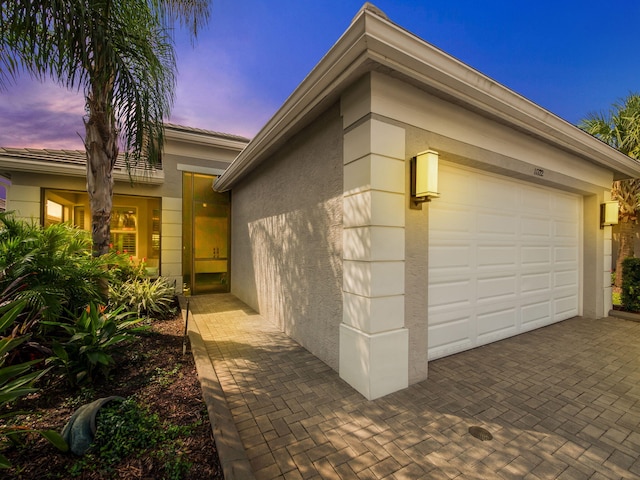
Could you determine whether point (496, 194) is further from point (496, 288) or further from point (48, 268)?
point (48, 268)

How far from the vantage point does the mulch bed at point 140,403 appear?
182 cm

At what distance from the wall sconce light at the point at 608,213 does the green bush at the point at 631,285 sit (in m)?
1.32

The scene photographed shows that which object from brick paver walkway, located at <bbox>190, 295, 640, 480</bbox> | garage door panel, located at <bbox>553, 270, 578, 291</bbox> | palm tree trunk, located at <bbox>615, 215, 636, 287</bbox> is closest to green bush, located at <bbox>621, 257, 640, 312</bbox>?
garage door panel, located at <bbox>553, 270, 578, 291</bbox>

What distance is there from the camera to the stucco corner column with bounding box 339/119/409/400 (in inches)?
110

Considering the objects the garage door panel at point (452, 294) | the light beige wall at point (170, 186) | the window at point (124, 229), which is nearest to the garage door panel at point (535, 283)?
the garage door panel at point (452, 294)

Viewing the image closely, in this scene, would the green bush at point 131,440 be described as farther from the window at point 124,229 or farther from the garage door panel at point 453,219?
the window at point 124,229

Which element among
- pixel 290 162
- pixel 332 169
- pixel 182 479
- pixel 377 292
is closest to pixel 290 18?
pixel 290 162

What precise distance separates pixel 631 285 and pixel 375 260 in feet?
24.2

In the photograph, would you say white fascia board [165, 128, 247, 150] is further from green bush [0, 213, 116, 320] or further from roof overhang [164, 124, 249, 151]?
green bush [0, 213, 116, 320]

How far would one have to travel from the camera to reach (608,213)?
18.9 feet

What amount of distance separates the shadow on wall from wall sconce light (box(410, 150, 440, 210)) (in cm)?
89

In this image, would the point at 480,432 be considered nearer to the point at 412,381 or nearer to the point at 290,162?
the point at 412,381

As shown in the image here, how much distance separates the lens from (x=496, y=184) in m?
4.41

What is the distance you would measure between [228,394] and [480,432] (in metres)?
2.45
